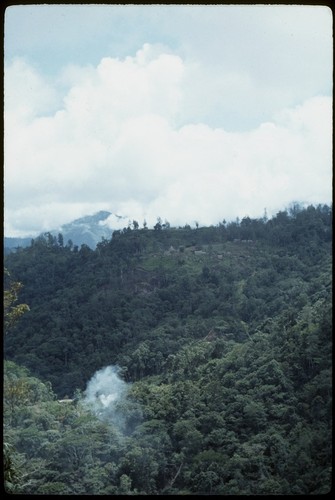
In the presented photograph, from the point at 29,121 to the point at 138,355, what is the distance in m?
10.8

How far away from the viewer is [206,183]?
22469mm

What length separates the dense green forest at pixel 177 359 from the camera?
12.0 meters

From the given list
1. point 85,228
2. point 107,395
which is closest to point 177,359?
point 107,395

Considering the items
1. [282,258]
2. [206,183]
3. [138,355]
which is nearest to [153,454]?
[138,355]

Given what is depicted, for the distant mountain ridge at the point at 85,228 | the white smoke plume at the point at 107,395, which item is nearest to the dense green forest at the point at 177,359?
the white smoke plume at the point at 107,395

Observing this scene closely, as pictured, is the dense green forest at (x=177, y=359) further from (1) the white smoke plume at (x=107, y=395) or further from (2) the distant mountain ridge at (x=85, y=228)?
(2) the distant mountain ridge at (x=85, y=228)

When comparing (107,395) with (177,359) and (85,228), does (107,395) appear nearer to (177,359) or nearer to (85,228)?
(177,359)

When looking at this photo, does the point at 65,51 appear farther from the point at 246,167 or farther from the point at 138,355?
the point at 138,355

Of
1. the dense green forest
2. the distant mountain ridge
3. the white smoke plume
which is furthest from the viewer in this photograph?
the distant mountain ridge

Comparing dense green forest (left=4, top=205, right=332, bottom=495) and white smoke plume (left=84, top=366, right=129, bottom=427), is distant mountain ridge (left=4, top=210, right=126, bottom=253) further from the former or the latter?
white smoke plume (left=84, top=366, right=129, bottom=427)

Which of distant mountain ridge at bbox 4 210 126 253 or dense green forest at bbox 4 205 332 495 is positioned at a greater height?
distant mountain ridge at bbox 4 210 126 253

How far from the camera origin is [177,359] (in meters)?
15.1

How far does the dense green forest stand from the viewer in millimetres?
12023

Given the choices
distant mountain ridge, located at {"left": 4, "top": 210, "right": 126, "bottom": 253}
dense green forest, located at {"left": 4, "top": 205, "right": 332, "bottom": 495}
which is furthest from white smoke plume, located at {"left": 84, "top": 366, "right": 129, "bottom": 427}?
distant mountain ridge, located at {"left": 4, "top": 210, "right": 126, "bottom": 253}
